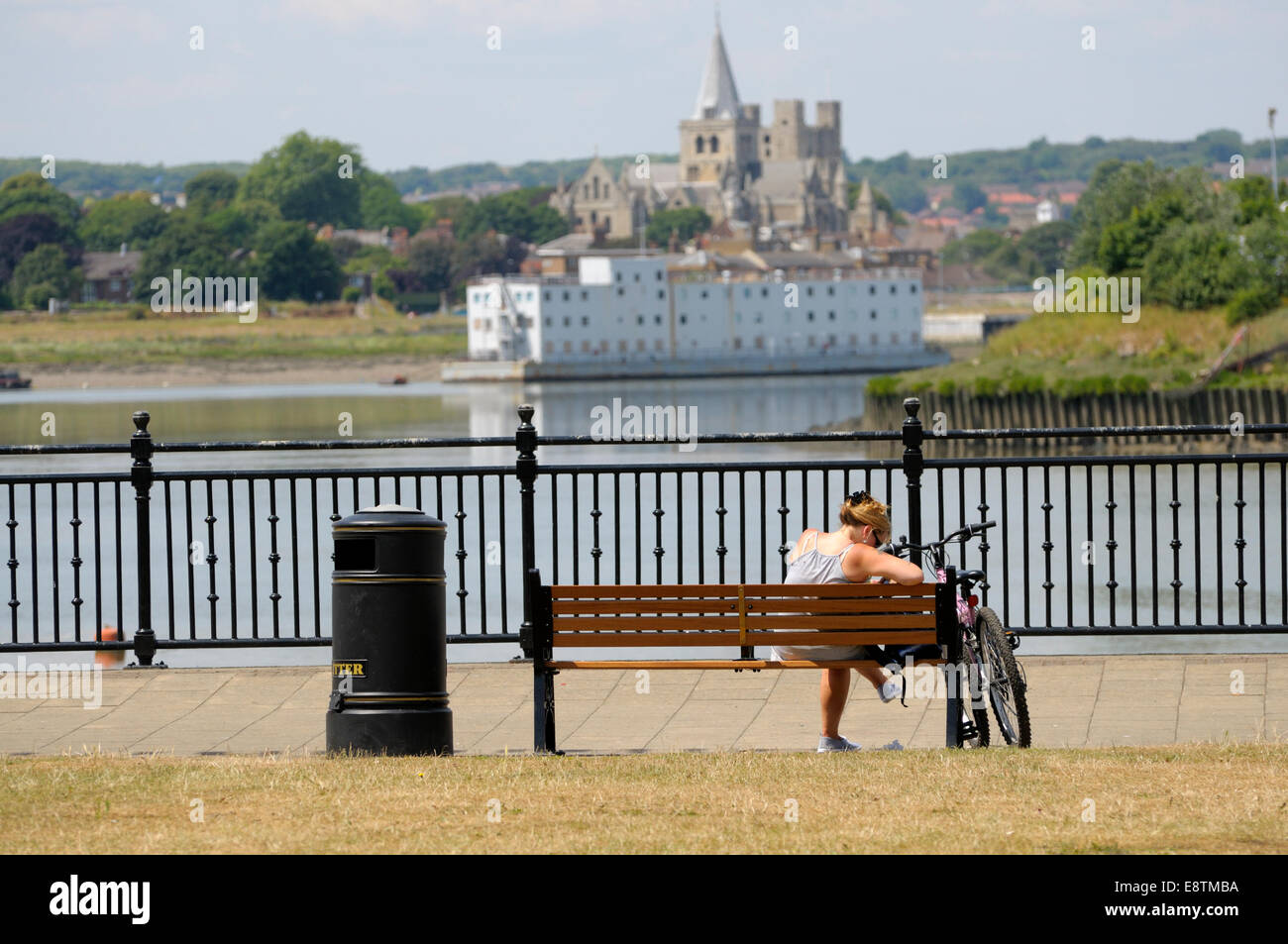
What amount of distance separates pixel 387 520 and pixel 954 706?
275 cm

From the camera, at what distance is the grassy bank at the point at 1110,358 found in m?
70.8

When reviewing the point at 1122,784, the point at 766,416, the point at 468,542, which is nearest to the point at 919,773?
the point at 1122,784

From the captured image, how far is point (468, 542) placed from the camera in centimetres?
3603

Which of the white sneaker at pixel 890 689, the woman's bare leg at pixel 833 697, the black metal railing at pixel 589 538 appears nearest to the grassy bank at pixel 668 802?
the woman's bare leg at pixel 833 697

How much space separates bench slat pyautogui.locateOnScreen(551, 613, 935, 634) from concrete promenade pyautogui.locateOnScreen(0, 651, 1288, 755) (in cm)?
70

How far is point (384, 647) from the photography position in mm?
8883

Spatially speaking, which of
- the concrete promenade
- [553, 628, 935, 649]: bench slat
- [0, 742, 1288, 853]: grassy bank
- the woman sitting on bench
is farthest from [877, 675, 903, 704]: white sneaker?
→ [0, 742, 1288, 853]: grassy bank

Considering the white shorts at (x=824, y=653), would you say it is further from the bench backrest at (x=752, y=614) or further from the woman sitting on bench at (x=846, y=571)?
the bench backrest at (x=752, y=614)

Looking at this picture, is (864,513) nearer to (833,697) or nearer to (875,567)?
(875,567)

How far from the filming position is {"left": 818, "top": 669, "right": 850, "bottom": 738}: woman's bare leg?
910 cm

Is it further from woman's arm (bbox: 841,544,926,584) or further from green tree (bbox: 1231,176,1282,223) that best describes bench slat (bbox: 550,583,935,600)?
green tree (bbox: 1231,176,1282,223)

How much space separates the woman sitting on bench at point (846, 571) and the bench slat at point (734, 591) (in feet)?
0.97
